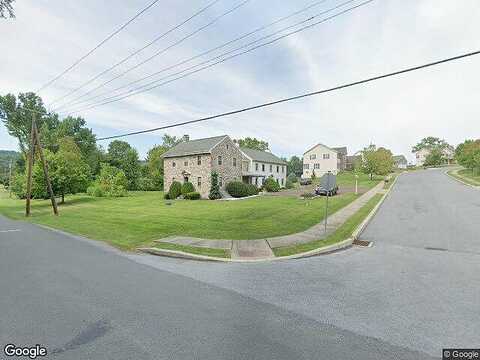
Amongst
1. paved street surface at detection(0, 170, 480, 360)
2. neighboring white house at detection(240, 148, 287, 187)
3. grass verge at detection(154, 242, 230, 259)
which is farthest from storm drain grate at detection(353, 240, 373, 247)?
neighboring white house at detection(240, 148, 287, 187)

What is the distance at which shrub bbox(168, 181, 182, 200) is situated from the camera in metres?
34.4

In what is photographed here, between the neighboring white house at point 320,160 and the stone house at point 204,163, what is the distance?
36505 millimetres

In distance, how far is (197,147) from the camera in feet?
118

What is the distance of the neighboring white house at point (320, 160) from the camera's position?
6844cm

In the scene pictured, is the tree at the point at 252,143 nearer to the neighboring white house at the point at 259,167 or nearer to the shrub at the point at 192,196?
the neighboring white house at the point at 259,167

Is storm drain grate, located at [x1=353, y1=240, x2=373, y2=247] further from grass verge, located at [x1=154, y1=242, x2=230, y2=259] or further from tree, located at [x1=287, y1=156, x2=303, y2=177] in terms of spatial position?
tree, located at [x1=287, y1=156, x2=303, y2=177]

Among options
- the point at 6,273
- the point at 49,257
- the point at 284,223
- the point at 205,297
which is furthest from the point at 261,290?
the point at 284,223

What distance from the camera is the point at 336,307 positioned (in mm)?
5203

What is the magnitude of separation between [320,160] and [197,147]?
43.7 m

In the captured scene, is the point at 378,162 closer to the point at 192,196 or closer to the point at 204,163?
the point at 204,163

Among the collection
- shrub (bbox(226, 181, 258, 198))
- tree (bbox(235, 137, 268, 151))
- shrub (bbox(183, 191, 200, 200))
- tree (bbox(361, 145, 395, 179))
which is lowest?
shrub (bbox(183, 191, 200, 200))

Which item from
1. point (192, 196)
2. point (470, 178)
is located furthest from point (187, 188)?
point (470, 178)

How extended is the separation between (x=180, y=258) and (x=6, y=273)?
15.6ft

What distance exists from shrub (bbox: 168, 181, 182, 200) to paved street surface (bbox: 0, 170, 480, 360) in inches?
978
